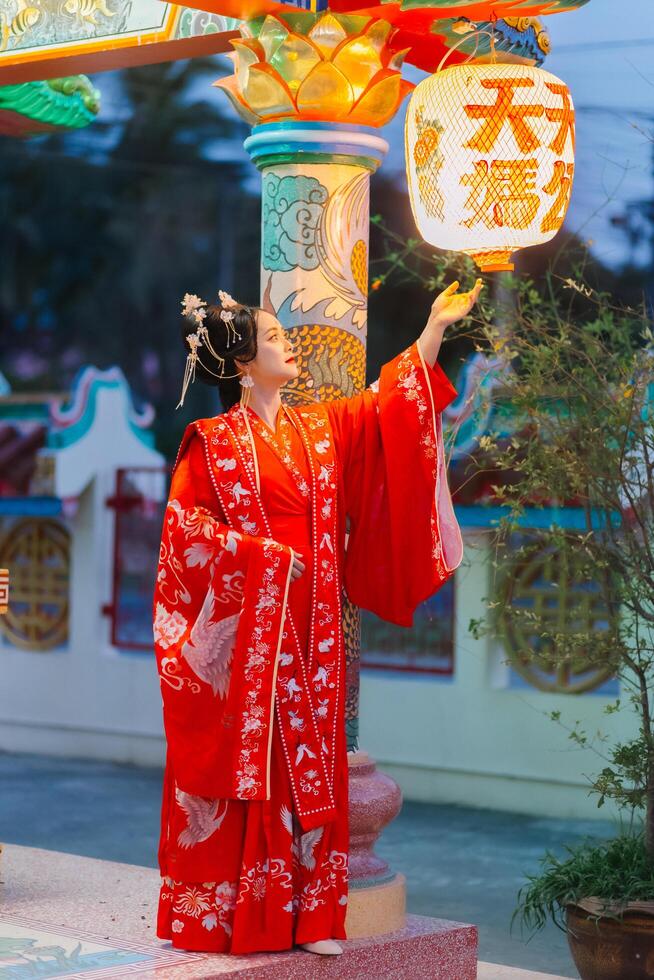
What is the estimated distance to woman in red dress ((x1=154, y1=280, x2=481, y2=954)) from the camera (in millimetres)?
3391

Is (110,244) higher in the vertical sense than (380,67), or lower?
higher

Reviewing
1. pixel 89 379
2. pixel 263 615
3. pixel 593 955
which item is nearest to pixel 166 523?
pixel 263 615

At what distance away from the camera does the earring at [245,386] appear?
350 cm

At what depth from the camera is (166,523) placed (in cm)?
343

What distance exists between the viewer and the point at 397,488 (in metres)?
3.54

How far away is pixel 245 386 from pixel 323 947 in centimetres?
123

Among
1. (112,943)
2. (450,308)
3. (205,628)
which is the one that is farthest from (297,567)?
(112,943)

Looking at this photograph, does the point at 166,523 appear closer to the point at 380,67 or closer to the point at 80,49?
the point at 380,67

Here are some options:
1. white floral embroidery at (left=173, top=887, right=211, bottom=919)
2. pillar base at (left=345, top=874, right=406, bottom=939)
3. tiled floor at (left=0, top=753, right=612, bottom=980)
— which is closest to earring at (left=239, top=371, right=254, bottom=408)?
white floral embroidery at (left=173, top=887, right=211, bottom=919)

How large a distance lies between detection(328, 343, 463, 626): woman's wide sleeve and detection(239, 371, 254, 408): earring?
8.5 inches

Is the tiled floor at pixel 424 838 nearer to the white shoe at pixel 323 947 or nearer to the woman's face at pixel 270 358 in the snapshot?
the white shoe at pixel 323 947

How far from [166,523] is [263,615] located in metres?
0.29

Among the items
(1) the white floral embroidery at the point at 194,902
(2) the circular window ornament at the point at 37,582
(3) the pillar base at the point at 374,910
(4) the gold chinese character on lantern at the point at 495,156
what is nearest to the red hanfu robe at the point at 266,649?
(1) the white floral embroidery at the point at 194,902

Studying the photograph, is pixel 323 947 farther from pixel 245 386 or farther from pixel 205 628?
pixel 245 386
